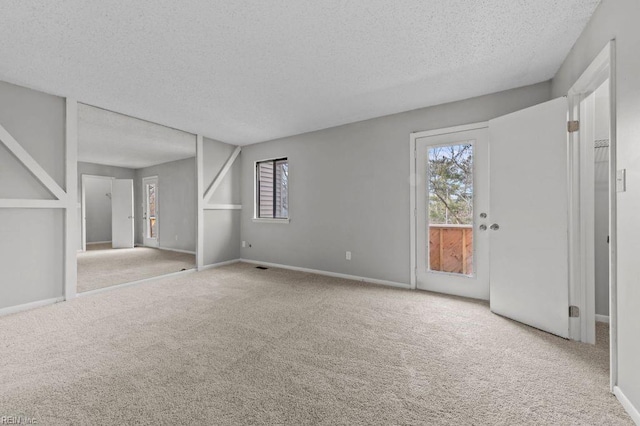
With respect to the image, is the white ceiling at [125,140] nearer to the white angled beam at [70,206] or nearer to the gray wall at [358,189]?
the white angled beam at [70,206]

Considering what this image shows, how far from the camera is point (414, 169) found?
3.49 meters

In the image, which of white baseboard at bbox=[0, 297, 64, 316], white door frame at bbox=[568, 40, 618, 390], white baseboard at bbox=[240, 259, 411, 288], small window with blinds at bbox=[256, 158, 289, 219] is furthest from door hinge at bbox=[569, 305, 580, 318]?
white baseboard at bbox=[0, 297, 64, 316]

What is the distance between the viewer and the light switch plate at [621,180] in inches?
55.6

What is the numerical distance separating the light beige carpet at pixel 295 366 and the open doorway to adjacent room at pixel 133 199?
5.72ft

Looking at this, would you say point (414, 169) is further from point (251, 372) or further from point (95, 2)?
point (95, 2)

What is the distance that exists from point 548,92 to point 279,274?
414 centimetres

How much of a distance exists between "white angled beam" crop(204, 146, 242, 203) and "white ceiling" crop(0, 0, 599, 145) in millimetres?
1748

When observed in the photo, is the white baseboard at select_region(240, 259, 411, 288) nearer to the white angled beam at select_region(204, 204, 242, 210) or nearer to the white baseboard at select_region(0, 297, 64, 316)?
the white angled beam at select_region(204, 204, 242, 210)

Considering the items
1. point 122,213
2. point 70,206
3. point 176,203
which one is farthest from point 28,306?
point 122,213

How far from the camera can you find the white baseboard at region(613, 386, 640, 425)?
1.31m

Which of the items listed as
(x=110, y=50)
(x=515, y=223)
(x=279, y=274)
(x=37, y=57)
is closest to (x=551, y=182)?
(x=515, y=223)

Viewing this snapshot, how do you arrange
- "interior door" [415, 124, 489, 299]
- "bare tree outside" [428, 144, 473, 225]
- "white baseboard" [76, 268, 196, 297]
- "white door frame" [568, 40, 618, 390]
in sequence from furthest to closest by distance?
"white baseboard" [76, 268, 196, 297] → "bare tree outside" [428, 144, 473, 225] → "interior door" [415, 124, 489, 299] → "white door frame" [568, 40, 618, 390]

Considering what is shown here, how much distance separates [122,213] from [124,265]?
10.3ft

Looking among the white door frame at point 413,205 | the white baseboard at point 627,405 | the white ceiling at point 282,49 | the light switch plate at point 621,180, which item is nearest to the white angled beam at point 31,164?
the white ceiling at point 282,49
